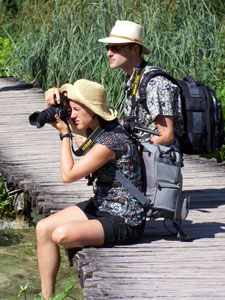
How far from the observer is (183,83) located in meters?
6.11

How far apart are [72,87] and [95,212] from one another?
31.0 inches

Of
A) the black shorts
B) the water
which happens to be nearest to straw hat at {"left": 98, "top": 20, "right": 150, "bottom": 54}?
the black shorts

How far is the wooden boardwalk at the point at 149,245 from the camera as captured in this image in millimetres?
4574

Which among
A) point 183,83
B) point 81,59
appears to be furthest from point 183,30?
point 183,83

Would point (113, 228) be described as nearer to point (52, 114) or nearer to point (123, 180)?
point (123, 180)

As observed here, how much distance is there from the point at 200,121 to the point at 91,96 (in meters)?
1.22

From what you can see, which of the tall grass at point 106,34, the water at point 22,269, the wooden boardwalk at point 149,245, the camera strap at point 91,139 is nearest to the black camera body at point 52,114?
the camera strap at point 91,139

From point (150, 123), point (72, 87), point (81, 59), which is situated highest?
point (72, 87)

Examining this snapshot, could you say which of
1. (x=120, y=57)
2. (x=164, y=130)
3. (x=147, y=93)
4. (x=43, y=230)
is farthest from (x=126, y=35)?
(x=43, y=230)

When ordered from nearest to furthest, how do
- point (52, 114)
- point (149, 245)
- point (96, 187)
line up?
point (52, 114), point (96, 187), point (149, 245)

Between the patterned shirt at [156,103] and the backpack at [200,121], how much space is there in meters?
0.06

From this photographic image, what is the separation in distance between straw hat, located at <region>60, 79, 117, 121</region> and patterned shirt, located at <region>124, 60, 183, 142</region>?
2.48 feet

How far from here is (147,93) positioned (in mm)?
5836

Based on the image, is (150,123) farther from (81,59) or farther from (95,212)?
(81,59)
